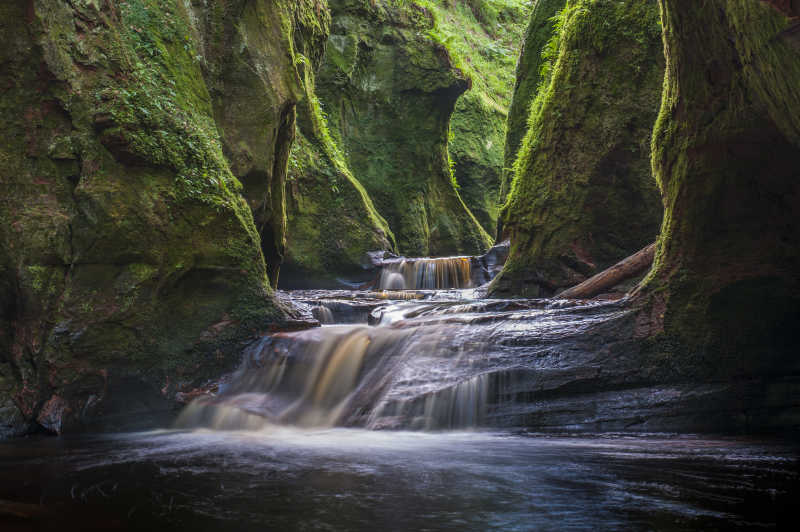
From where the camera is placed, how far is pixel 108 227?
551cm

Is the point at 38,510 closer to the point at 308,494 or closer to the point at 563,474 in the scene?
the point at 308,494

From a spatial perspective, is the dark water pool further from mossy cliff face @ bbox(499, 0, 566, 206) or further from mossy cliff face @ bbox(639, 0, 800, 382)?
mossy cliff face @ bbox(499, 0, 566, 206)

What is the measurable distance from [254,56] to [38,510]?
7034 millimetres

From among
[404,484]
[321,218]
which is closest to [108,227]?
[404,484]

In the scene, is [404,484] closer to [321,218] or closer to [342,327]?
[342,327]

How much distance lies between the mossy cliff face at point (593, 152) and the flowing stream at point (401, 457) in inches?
94.6

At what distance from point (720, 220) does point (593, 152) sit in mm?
4366

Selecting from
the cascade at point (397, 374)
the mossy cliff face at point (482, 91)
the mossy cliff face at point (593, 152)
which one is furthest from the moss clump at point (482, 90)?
the cascade at point (397, 374)

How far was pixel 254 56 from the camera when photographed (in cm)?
819

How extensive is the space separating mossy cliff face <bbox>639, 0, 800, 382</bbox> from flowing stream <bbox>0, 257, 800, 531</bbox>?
2.14 ft

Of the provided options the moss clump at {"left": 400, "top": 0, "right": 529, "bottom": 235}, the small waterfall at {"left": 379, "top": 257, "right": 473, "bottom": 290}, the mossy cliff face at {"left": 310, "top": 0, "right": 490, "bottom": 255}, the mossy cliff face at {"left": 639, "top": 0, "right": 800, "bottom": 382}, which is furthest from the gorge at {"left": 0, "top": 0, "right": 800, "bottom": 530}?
the moss clump at {"left": 400, "top": 0, "right": 529, "bottom": 235}

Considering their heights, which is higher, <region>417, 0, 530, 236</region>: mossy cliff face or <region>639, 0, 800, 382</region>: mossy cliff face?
<region>417, 0, 530, 236</region>: mossy cliff face

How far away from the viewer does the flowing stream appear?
249 cm

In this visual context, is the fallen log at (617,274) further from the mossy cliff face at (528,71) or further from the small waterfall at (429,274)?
the mossy cliff face at (528,71)
